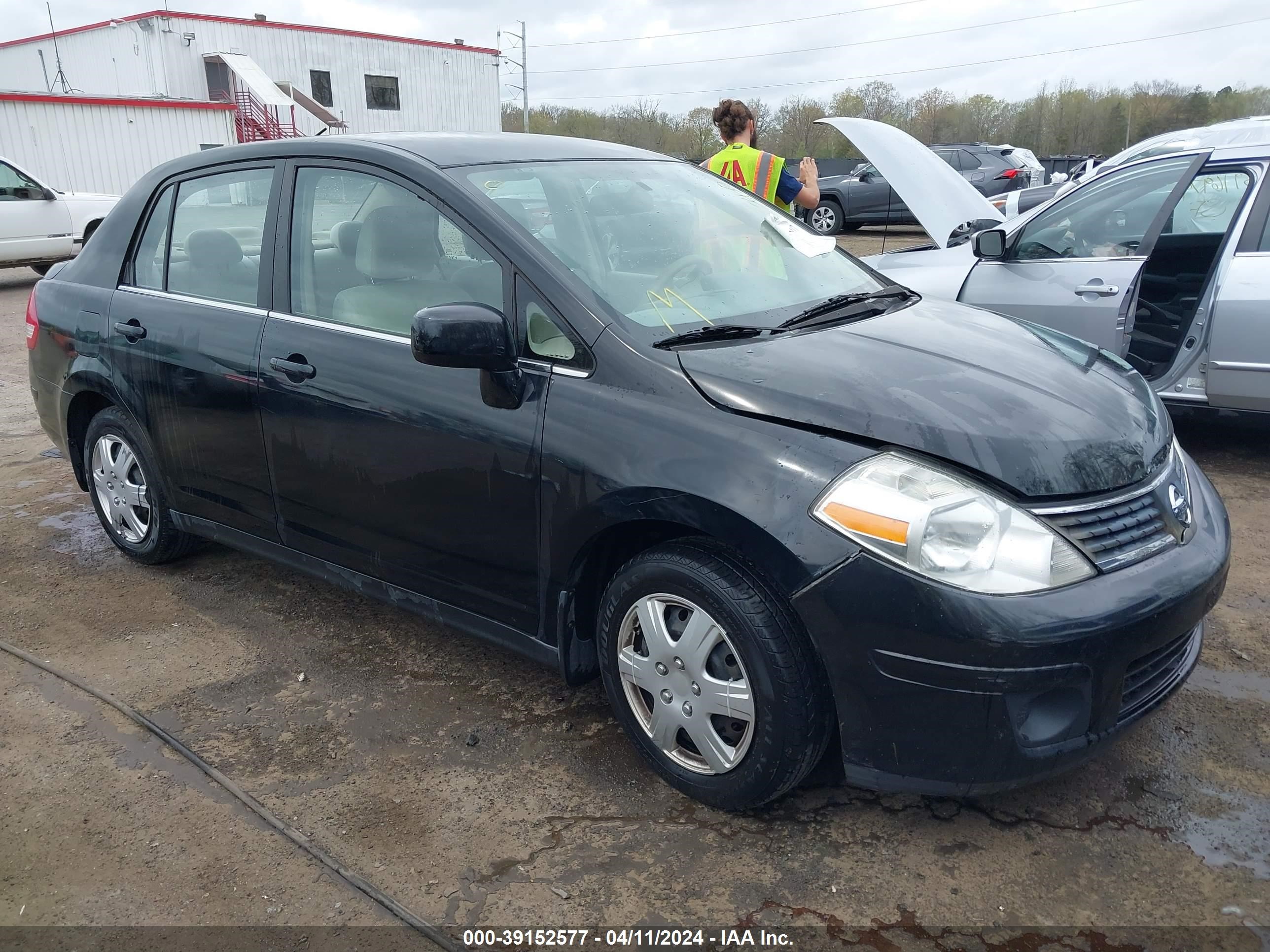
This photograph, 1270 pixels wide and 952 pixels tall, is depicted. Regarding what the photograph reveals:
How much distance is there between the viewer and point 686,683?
8.30 feet

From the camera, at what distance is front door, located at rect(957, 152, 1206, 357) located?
5121 mm

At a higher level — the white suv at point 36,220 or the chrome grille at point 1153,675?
the chrome grille at point 1153,675

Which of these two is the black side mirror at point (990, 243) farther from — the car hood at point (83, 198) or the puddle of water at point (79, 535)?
the car hood at point (83, 198)

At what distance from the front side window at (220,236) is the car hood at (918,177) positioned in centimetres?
307

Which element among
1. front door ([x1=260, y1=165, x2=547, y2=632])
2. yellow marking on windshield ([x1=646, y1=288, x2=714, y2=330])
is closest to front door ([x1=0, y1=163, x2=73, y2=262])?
front door ([x1=260, y1=165, x2=547, y2=632])

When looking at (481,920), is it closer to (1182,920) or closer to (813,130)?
(1182,920)

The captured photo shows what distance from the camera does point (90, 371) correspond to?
4117mm

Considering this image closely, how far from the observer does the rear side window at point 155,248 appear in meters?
3.95

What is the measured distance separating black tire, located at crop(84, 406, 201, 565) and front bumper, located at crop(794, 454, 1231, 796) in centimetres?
291

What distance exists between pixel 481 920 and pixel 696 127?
4928 centimetres

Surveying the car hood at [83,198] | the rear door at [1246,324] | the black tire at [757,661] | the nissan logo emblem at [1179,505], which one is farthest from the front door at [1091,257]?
the car hood at [83,198]

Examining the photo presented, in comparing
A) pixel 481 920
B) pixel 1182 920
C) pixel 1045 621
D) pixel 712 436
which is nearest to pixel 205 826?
pixel 481 920

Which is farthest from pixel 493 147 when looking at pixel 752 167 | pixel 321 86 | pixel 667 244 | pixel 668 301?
pixel 321 86

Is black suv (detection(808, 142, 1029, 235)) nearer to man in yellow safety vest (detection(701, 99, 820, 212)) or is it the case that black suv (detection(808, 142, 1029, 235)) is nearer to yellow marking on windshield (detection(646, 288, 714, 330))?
man in yellow safety vest (detection(701, 99, 820, 212))
